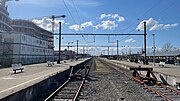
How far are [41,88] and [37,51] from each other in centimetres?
7102

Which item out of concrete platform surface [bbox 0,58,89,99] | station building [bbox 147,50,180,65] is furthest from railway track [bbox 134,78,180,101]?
station building [bbox 147,50,180,65]

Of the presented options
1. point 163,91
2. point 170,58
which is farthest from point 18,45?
point 163,91

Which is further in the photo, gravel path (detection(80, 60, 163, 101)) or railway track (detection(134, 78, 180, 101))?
railway track (detection(134, 78, 180, 101))

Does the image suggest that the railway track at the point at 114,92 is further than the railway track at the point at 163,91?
No

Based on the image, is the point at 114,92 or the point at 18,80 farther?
the point at 18,80

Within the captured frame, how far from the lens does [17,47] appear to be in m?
61.9

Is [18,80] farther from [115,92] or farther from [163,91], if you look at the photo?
[163,91]

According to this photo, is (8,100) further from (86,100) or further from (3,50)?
(3,50)

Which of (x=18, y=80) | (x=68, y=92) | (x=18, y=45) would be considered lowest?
(x=68, y=92)

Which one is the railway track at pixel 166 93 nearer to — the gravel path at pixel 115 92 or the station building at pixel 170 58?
the gravel path at pixel 115 92

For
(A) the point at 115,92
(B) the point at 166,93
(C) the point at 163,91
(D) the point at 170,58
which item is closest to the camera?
(B) the point at 166,93

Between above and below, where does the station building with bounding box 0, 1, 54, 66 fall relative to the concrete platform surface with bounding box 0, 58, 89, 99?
above

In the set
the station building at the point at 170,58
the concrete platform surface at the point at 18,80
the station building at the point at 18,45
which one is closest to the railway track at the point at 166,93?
the concrete platform surface at the point at 18,80

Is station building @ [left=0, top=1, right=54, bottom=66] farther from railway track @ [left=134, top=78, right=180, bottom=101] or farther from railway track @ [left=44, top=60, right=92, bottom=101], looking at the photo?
railway track @ [left=134, top=78, right=180, bottom=101]
